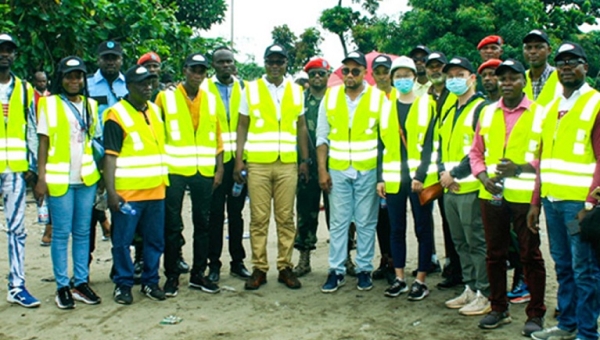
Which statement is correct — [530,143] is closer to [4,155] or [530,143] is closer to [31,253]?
[4,155]

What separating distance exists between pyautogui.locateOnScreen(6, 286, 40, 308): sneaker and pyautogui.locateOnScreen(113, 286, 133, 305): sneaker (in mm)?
684

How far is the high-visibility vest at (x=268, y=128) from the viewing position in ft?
21.1

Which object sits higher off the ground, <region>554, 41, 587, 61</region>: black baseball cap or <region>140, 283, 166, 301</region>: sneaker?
<region>554, 41, 587, 61</region>: black baseball cap

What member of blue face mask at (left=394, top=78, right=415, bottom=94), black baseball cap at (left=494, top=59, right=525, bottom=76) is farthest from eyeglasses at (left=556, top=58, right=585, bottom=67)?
blue face mask at (left=394, top=78, right=415, bottom=94)

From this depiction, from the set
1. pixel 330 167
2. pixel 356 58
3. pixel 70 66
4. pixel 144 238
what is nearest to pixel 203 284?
pixel 144 238

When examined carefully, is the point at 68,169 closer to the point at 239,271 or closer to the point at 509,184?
the point at 239,271

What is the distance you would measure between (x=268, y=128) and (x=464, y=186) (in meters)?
2.00

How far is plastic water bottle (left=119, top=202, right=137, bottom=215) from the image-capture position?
231 inches

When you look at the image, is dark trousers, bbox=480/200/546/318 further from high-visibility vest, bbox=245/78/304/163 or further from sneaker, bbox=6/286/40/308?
sneaker, bbox=6/286/40/308

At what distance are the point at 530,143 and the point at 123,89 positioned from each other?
4039 millimetres

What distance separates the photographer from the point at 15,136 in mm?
5754

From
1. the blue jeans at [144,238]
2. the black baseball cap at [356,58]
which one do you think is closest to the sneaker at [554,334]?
the black baseball cap at [356,58]

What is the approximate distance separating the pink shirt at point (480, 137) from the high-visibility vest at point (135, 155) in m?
2.79

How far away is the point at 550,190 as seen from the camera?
4.67 meters
